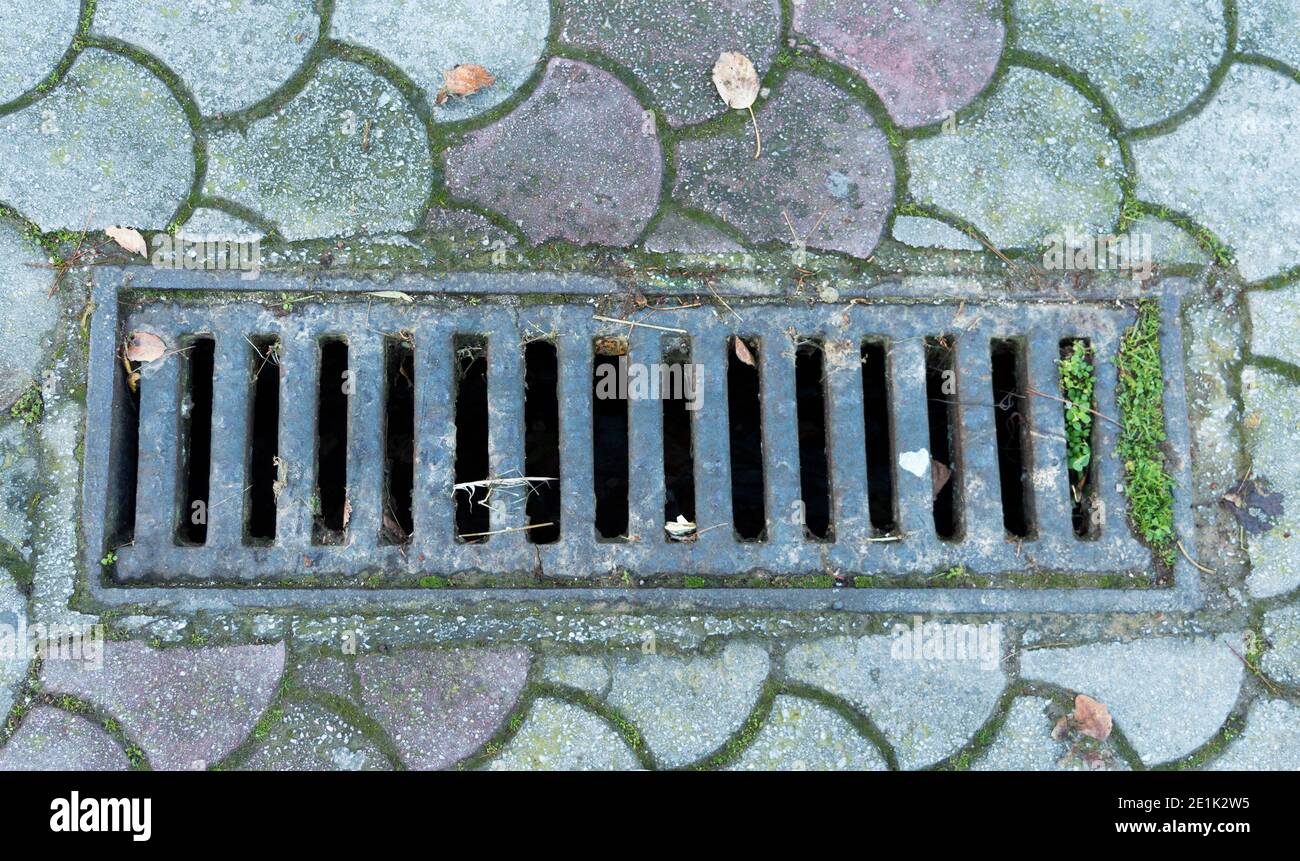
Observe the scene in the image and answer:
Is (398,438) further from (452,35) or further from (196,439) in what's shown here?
(452,35)

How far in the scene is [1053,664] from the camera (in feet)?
6.84

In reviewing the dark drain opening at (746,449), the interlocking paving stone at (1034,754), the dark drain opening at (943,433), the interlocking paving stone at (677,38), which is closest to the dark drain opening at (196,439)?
the interlocking paving stone at (677,38)

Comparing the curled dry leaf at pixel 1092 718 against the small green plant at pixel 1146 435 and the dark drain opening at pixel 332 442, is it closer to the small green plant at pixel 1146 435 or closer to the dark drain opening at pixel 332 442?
the small green plant at pixel 1146 435

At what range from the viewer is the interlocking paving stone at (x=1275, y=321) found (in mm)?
2164

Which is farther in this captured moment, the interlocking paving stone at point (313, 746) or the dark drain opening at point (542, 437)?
the dark drain opening at point (542, 437)

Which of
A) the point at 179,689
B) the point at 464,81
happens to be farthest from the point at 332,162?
the point at 179,689

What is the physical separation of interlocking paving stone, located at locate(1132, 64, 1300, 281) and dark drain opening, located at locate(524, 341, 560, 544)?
155 centimetres

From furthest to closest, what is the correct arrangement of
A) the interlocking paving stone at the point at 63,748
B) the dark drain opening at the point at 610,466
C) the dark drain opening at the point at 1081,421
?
the dark drain opening at the point at 610,466
the dark drain opening at the point at 1081,421
the interlocking paving stone at the point at 63,748

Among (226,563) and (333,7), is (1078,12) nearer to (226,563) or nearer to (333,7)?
(333,7)

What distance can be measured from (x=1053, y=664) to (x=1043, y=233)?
103cm

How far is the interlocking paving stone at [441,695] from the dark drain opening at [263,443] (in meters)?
0.44

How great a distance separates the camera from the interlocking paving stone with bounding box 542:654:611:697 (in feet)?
6.78

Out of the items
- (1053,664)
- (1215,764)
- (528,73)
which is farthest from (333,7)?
(1215,764)

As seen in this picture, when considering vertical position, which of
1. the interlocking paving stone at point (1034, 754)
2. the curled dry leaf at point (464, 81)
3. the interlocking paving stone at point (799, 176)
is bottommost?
the interlocking paving stone at point (1034, 754)
